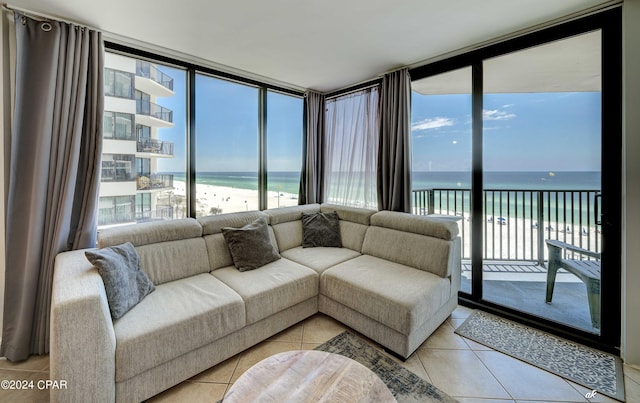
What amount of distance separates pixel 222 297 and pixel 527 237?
12.0ft

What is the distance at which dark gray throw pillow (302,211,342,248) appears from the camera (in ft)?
10.0

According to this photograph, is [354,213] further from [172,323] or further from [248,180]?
[172,323]

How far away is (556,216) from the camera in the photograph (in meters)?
2.91

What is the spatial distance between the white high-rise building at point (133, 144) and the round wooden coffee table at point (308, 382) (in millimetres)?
2168

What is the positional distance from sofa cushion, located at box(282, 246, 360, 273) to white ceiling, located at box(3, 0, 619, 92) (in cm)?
213

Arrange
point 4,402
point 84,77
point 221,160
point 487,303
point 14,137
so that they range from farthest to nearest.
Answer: point 221,160 < point 487,303 < point 84,77 < point 14,137 < point 4,402

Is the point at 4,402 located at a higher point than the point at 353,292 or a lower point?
lower

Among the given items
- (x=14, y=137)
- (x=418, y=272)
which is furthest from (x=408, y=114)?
(x=14, y=137)

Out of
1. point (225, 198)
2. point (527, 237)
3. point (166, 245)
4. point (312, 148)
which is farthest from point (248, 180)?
point (527, 237)

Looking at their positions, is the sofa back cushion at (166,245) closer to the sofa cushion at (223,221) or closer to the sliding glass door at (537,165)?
the sofa cushion at (223,221)

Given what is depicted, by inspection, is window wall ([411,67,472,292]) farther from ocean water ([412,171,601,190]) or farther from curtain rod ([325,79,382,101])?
curtain rod ([325,79,382,101])

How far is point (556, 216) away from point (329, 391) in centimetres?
332

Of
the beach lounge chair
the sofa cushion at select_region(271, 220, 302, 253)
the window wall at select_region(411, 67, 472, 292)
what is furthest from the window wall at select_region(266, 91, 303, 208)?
the beach lounge chair

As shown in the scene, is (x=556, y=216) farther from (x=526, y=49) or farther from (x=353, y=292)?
(x=353, y=292)
